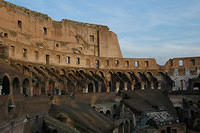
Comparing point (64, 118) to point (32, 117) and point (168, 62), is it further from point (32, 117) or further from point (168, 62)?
point (168, 62)

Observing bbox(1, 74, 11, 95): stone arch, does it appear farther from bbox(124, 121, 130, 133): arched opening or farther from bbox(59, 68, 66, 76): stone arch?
bbox(124, 121, 130, 133): arched opening

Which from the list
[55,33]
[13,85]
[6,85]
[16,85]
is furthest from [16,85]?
[55,33]

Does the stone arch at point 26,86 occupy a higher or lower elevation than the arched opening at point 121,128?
higher

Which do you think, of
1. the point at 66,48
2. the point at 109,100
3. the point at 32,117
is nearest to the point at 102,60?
the point at 66,48

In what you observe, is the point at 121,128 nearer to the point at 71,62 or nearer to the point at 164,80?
the point at 71,62

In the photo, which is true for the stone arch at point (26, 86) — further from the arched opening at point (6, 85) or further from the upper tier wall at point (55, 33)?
the upper tier wall at point (55, 33)

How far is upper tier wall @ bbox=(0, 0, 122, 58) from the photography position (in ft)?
93.1

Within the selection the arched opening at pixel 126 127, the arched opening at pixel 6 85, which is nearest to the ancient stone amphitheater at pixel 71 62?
the arched opening at pixel 6 85

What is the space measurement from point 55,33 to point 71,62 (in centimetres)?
654

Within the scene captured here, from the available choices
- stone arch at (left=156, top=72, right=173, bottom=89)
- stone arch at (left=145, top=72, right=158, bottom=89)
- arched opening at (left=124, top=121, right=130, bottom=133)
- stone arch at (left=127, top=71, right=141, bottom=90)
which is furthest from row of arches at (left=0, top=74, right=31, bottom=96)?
stone arch at (left=156, top=72, right=173, bottom=89)

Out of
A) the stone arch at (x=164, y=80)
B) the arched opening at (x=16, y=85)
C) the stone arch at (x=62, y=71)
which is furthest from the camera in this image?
the stone arch at (x=164, y=80)

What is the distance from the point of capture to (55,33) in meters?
35.2

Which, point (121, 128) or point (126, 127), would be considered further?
point (126, 127)

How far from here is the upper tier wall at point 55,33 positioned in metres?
28.4
